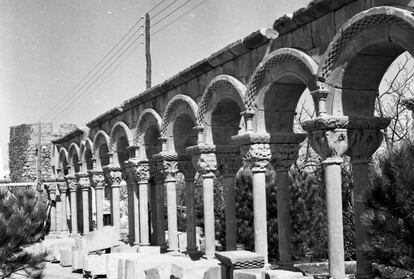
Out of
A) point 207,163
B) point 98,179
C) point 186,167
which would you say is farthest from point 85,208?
point 207,163

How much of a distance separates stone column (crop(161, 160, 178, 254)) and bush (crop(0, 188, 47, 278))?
380cm

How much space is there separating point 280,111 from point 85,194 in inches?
540

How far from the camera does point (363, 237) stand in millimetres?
8227

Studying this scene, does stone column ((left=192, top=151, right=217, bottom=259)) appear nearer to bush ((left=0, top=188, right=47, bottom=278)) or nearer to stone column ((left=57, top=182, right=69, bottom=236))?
bush ((left=0, top=188, right=47, bottom=278))

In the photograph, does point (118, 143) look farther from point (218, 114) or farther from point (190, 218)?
point (218, 114)

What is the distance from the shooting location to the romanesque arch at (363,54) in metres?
7.08

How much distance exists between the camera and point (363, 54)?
26.1 feet

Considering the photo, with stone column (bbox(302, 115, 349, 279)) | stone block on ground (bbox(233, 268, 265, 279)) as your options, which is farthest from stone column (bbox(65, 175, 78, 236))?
stone column (bbox(302, 115, 349, 279))

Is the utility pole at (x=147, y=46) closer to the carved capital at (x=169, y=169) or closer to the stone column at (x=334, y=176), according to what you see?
the carved capital at (x=169, y=169)

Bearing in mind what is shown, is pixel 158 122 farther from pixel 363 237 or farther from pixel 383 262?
pixel 383 262

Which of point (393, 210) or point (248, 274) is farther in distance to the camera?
point (248, 274)

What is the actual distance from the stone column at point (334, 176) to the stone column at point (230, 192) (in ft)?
12.8

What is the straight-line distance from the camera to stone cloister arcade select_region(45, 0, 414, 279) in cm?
804

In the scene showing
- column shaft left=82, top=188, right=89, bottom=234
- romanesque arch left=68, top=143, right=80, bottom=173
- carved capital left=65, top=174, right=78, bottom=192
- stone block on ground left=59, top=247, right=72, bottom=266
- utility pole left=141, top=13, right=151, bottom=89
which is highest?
utility pole left=141, top=13, right=151, bottom=89
